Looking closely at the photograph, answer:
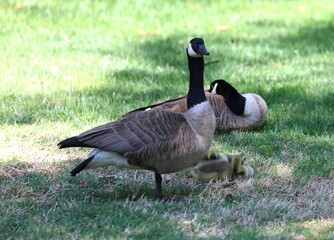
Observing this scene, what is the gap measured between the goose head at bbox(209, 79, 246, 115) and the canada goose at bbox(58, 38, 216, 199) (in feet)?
6.54

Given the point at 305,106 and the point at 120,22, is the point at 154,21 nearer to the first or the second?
the point at 120,22

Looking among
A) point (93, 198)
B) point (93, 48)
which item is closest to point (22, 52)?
point (93, 48)

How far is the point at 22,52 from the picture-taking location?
1007 centimetres

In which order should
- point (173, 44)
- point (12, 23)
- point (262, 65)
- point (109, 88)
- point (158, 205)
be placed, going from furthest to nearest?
1. point (12, 23)
2. point (173, 44)
3. point (262, 65)
4. point (109, 88)
5. point (158, 205)

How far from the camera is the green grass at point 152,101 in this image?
5.14 meters

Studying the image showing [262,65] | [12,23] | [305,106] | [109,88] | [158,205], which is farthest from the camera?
[12,23]

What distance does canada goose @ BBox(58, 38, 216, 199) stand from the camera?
210 inches

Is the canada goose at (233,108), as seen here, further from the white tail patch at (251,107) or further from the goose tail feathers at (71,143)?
the goose tail feathers at (71,143)

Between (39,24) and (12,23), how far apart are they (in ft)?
1.28

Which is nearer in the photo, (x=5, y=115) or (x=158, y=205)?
(x=158, y=205)

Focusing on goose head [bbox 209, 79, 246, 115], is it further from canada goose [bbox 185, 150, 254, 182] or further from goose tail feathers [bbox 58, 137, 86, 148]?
goose tail feathers [bbox 58, 137, 86, 148]

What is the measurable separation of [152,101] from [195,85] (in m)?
2.65

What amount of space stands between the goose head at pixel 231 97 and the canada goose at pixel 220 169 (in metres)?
1.41

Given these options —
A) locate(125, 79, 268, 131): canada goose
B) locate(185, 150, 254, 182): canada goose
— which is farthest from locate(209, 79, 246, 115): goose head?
locate(185, 150, 254, 182): canada goose
